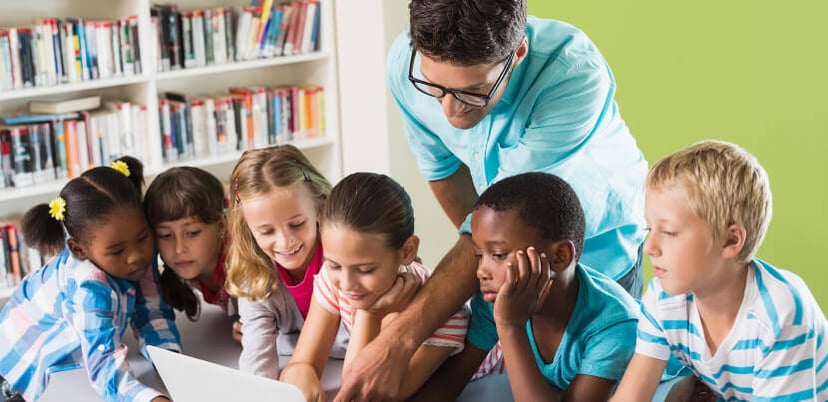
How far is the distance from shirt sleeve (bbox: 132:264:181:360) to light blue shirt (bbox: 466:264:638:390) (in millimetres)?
691

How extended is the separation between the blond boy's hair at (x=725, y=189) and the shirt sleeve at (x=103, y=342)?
99 centimetres

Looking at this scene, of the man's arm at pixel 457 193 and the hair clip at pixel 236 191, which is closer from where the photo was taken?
the hair clip at pixel 236 191

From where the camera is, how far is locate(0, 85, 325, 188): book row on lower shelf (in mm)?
3648

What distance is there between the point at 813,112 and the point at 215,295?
1.66m

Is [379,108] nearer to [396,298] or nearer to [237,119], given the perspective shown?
[237,119]

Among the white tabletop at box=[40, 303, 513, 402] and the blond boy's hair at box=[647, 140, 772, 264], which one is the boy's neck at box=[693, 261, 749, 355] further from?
the white tabletop at box=[40, 303, 513, 402]

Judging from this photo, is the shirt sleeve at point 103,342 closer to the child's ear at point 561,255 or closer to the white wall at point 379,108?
the child's ear at point 561,255

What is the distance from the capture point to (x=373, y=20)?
4.00 metres

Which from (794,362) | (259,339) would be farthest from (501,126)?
(794,362)

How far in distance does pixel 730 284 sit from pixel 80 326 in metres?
1.23

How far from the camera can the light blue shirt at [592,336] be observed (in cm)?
154

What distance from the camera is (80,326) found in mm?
1877

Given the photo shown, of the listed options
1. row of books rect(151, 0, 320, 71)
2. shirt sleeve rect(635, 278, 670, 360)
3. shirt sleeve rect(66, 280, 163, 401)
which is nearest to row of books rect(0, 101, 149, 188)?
row of books rect(151, 0, 320, 71)

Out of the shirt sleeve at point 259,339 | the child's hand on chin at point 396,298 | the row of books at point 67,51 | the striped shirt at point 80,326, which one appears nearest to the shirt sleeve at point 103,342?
the striped shirt at point 80,326
